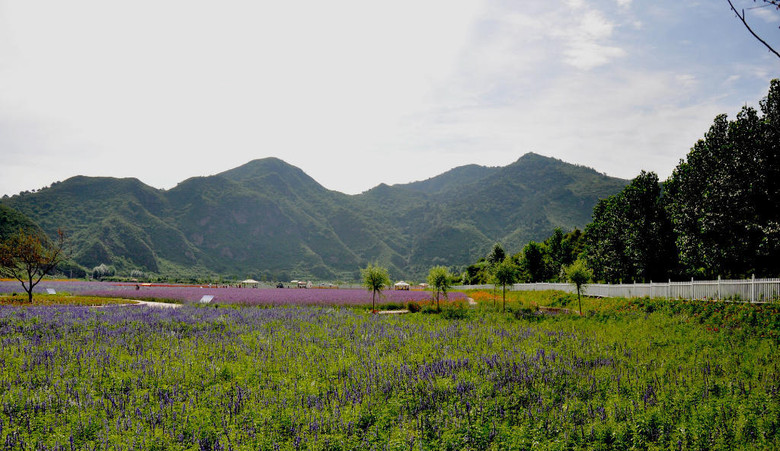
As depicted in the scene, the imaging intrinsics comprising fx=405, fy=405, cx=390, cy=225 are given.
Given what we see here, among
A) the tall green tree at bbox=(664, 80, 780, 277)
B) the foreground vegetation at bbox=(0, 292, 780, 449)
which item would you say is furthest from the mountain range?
the tall green tree at bbox=(664, 80, 780, 277)

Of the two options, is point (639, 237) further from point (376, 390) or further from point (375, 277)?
point (376, 390)

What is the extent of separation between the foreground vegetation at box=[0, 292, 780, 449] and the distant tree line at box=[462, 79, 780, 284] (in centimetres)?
1402

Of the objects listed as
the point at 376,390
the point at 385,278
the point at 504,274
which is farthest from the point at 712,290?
the point at 376,390

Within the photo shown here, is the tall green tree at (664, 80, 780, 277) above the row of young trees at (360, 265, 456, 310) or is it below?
above

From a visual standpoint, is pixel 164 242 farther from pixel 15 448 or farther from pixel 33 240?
pixel 15 448

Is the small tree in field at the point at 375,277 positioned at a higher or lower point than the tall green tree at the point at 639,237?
lower

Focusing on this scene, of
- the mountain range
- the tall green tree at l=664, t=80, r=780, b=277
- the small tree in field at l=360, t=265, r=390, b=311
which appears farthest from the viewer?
the mountain range

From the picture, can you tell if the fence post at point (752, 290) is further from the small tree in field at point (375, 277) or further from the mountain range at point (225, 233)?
the mountain range at point (225, 233)

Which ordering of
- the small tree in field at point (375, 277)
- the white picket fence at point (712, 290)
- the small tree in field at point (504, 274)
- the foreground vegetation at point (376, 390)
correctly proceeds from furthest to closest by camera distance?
the small tree in field at point (504, 274) → the small tree in field at point (375, 277) → the white picket fence at point (712, 290) → the foreground vegetation at point (376, 390)

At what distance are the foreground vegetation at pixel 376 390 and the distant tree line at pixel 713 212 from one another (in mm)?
14023

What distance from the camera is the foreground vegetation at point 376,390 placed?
214 inches

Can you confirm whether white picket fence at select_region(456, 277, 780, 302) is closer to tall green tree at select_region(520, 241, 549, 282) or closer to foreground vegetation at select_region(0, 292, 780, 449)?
foreground vegetation at select_region(0, 292, 780, 449)

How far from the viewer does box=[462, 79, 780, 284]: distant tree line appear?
2250cm

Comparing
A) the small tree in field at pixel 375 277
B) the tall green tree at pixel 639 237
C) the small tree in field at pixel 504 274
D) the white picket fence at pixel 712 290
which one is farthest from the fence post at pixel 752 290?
the small tree in field at pixel 375 277
